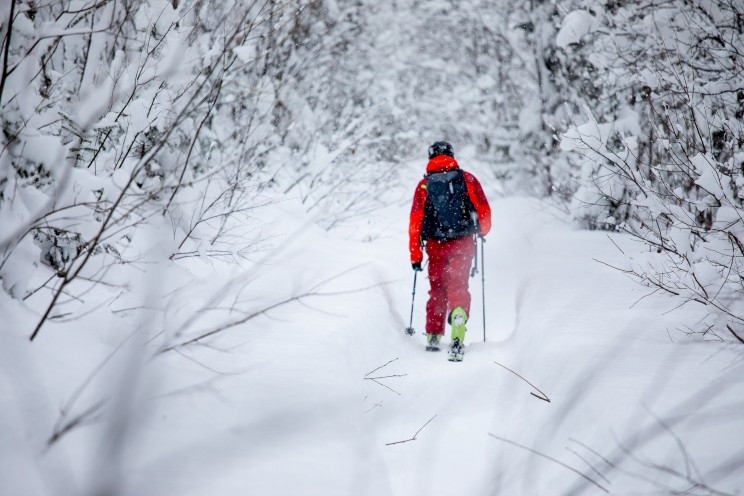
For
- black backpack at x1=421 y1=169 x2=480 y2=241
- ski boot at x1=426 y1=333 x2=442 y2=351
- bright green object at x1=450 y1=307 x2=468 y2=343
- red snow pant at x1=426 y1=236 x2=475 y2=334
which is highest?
black backpack at x1=421 y1=169 x2=480 y2=241

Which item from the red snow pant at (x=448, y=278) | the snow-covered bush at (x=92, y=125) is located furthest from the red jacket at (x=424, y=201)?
the snow-covered bush at (x=92, y=125)

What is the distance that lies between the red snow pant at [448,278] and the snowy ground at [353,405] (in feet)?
1.68

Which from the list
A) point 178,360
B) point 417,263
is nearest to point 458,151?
point 417,263

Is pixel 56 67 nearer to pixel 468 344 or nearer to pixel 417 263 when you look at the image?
pixel 417 263

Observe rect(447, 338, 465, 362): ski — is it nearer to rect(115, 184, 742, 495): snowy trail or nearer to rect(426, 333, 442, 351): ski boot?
rect(115, 184, 742, 495): snowy trail

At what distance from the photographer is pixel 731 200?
99.0 inches

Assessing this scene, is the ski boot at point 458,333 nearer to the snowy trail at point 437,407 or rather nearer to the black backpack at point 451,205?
the snowy trail at point 437,407

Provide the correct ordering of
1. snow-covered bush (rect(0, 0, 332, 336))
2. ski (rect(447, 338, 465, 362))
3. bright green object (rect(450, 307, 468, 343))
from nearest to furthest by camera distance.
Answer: snow-covered bush (rect(0, 0, 332, 336))
ski (rect(447, 338, 465, 362))
bright green object (rect(450, 307, 468, 343))

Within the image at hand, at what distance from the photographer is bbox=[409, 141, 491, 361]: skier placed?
4273mm

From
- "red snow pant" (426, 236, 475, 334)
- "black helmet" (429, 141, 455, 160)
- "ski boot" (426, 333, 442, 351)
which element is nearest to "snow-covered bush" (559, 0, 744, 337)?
"red snow pant" (426, 236, 475, 334)

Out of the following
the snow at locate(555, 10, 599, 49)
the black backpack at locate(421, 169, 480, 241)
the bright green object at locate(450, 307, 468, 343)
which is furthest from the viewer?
the snow at locate(555, 10, 599, 49)

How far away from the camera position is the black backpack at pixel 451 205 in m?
4.26

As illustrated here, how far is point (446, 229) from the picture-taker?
169 inches

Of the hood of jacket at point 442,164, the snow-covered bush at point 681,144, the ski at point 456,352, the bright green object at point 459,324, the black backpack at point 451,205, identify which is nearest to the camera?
the snow-covered bush at point 681,144
